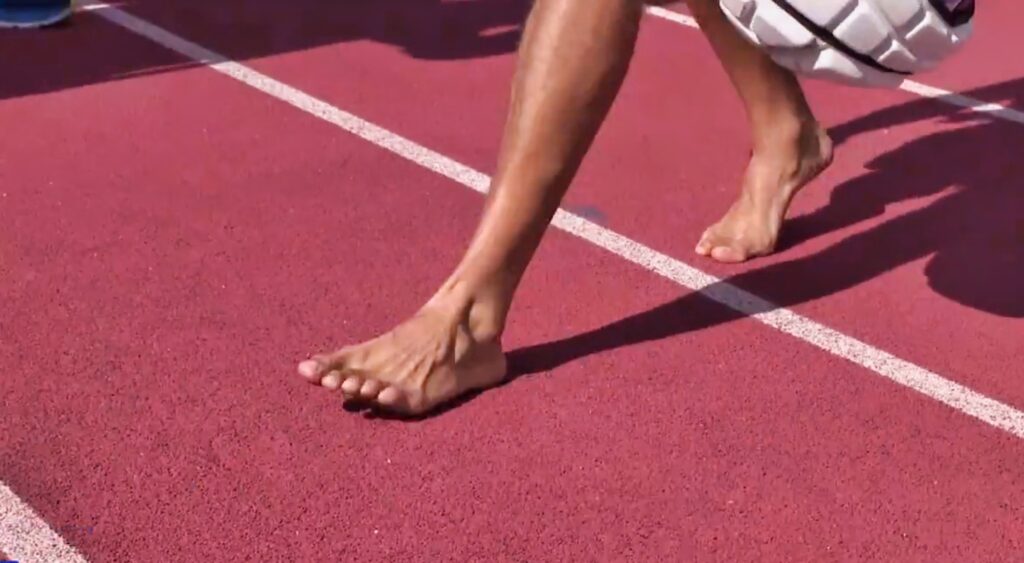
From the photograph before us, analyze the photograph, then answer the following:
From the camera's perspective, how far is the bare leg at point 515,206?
8.25 ft

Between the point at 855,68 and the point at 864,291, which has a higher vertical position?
the point at 855,68

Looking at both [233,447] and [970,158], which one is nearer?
[233,447]

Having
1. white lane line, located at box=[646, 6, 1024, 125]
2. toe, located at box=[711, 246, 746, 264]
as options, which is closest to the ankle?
toe, located at box=[711, 246, 746, 264]

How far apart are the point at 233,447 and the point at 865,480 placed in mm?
1220

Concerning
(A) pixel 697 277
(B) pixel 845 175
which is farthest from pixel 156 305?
(B) pixel 845 175

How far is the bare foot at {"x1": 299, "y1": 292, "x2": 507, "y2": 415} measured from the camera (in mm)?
2518

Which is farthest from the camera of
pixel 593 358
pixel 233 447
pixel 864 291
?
pixel 864 291

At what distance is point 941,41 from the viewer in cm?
261

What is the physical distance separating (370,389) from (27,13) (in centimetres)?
341

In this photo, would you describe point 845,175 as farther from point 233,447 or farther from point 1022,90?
point 233,447

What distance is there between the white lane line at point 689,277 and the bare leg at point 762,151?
6.3 inches

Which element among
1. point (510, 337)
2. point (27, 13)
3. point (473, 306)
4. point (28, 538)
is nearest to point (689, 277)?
point (510, 337)

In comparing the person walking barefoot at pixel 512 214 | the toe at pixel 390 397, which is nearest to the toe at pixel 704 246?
the person walking barefoot at pixel 512 214

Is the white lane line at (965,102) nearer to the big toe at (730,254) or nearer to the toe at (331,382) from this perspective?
the big toe at (730,254)
